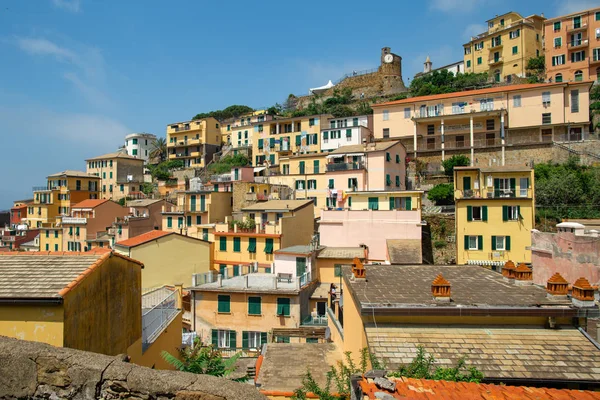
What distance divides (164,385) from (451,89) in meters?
69.2

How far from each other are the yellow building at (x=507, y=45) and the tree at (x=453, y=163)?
91.3ft

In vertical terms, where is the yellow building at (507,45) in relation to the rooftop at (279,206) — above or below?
above

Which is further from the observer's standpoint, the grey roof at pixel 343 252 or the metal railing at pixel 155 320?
the grey roof at pixel 343 252

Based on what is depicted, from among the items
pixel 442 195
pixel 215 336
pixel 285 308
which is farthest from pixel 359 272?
pixel 442 195

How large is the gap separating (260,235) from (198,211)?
11.3 meters

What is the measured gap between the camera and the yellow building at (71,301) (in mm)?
8797

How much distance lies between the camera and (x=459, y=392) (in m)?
7.39

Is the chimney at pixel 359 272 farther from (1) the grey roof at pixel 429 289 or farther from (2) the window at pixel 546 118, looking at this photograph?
(2) the window at pixel 546 118

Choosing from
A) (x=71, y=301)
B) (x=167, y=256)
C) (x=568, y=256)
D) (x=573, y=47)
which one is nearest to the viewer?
(x=71, y=301)

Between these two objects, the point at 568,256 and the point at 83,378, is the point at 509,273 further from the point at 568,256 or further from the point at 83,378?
the point at 83,378

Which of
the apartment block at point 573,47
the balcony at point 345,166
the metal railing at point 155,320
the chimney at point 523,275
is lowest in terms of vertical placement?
the metal railing at point 155,320

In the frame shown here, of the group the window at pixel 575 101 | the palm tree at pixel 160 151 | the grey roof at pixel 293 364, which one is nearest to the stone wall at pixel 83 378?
the grey roof at pixel 293 364

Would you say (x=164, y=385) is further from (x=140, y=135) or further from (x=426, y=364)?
(x=140, y=135)

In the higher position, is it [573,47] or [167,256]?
[573,47]
